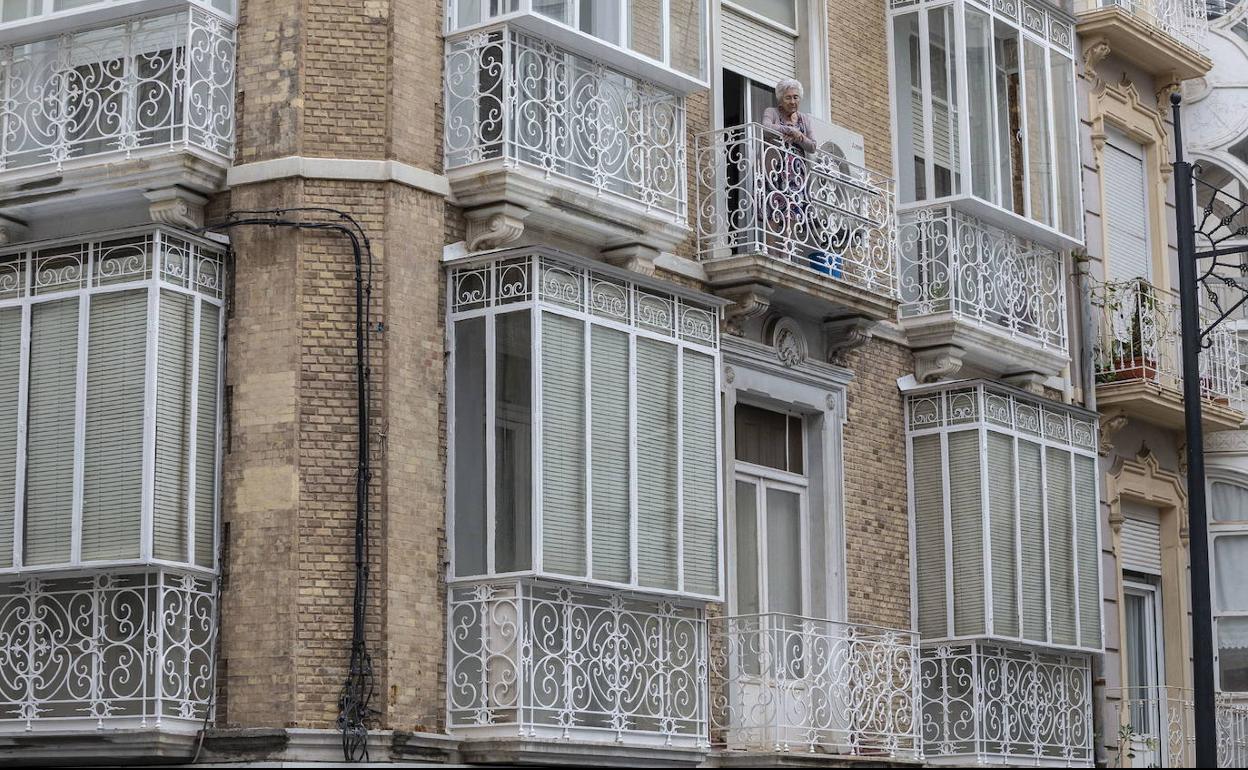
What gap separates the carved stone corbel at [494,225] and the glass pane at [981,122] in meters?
Answer: 6.10

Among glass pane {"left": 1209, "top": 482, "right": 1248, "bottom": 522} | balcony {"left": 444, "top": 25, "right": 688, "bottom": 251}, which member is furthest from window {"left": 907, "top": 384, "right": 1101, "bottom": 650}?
balcony {"left": 444, "top": 25, "right": 688, "bottom": 251}

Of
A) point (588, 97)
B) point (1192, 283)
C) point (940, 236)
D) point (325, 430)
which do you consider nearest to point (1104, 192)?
point (940, 236)

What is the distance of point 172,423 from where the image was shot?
15359mm

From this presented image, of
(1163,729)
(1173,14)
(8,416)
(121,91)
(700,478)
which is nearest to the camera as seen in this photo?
(8,416)

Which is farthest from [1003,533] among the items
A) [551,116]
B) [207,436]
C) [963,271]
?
[207,436]

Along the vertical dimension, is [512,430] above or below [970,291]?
below

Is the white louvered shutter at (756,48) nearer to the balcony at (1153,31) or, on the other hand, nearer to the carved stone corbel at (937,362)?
the carved stone corbel at (937,362)

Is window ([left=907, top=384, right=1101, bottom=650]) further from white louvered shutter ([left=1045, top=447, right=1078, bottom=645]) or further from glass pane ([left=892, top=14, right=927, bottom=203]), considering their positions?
glass pane ([left=892, top=14, right=927, bottom=203])

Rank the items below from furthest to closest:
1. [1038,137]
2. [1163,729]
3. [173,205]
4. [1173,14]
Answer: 1. [1173,14]
2. [1163,729]
3. [1038,137]
4. [173,205]

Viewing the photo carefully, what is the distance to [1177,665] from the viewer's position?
77.9ft

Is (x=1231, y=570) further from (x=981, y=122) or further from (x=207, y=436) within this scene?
(x=207, y=436)

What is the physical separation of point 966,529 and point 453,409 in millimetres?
5974

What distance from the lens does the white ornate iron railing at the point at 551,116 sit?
1647 centimetres

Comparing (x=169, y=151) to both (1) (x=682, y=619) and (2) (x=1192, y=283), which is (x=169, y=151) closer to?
(1) (x=682, y=619)
